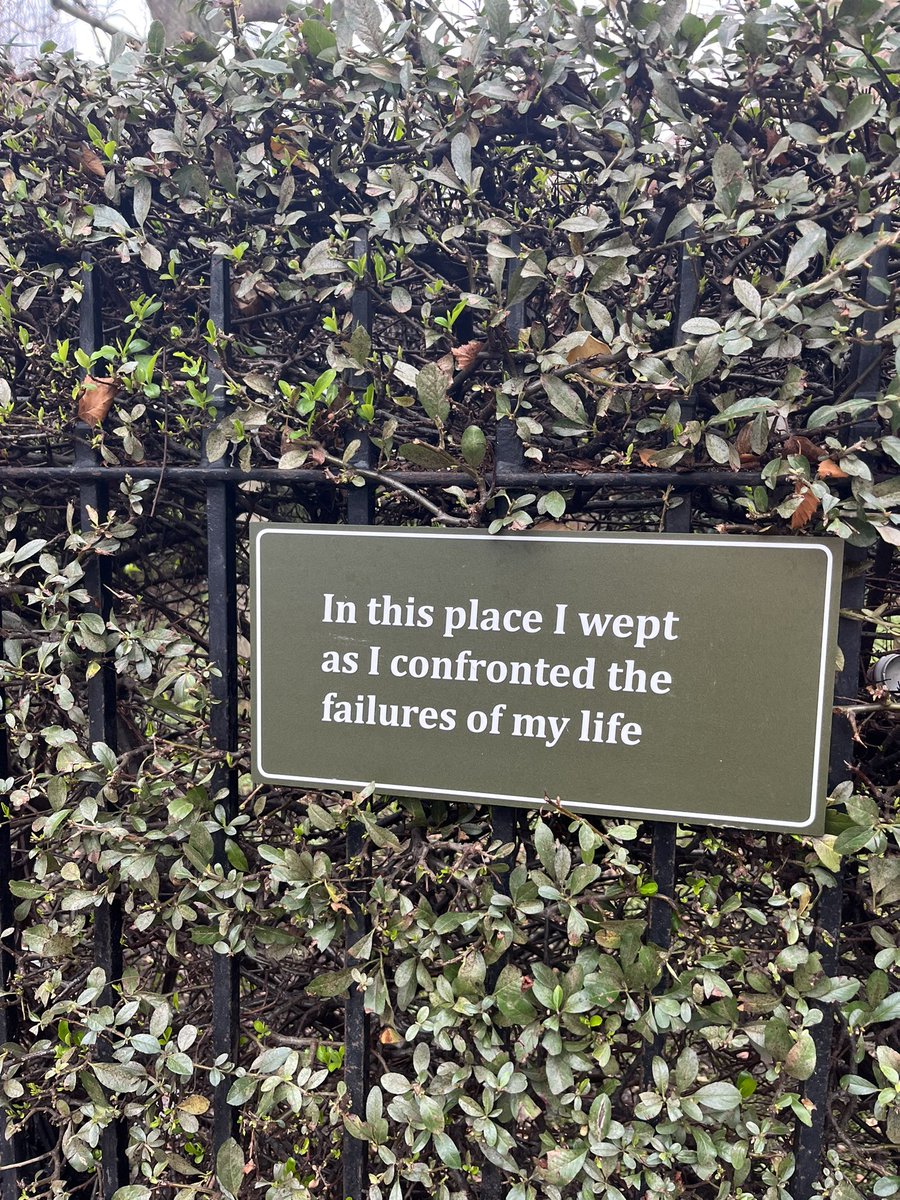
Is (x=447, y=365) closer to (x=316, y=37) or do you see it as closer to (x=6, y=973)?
(x=316, y=37)

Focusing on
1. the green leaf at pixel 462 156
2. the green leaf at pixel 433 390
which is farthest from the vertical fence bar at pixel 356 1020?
the green leaf at pixel 462 156

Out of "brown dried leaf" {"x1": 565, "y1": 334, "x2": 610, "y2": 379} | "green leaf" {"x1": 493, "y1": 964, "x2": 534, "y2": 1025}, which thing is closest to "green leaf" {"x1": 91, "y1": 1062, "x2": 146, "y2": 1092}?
"green leaf" {"x1": 493, "y1": 964, "x2": 534, "y2": 1025}

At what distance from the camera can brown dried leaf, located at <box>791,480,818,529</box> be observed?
49.1 inches

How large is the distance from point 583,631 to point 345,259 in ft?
2.80

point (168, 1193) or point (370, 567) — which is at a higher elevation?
point (370, 567)

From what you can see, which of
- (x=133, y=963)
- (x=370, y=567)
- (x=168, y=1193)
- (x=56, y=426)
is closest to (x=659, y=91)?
(x=370, y=567)

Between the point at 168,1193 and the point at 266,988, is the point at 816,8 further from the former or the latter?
the point at 168,1193

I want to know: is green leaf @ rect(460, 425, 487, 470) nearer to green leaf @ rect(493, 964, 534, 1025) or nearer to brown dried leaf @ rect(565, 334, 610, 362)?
brown dried leaf @ rect(565, 334, 610, 362)

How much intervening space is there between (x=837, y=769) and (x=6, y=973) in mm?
1841

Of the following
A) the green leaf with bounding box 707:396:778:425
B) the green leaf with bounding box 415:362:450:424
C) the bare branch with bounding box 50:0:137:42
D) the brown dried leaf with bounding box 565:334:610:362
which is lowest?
the green leaf with bounding box 707:396:778:425

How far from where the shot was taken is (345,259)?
1.41 metres


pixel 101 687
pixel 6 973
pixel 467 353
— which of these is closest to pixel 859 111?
pixel 467 353

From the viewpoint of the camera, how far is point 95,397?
60.4 inches

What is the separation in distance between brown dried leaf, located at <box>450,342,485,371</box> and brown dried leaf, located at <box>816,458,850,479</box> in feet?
2.16
